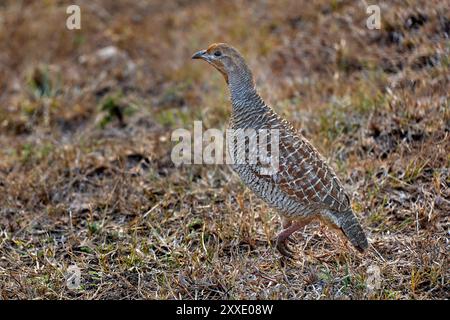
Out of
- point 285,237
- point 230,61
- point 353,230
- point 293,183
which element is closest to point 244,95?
point 230,61

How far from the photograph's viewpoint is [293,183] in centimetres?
470

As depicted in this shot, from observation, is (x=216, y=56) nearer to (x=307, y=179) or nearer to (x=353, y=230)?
(x=307, y=179)

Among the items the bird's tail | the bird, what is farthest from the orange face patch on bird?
the bird's tail

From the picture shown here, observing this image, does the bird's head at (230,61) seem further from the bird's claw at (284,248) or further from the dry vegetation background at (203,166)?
the bird's claw at (284,248)

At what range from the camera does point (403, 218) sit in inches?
213

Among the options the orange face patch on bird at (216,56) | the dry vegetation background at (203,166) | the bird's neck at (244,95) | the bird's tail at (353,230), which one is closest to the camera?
the bird's tail at (353,230)

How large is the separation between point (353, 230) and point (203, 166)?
208 cm

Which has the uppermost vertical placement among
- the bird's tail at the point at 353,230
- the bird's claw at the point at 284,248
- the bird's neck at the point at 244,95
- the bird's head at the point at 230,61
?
the bird's head at the point at 230,61

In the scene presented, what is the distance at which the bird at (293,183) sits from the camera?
467 centimetres

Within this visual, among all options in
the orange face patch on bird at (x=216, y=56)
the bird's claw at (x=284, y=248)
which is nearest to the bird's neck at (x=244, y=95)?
the orange face patch on bird at (x=216, y=56)

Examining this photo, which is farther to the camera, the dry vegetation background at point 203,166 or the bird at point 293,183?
the dry vegetation background at point 203,166

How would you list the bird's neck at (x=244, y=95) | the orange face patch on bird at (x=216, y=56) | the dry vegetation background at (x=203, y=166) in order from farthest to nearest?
the orange face patch on bird at (x=216, y=56)
the bird's neck at (x=244, y=95)
the dry vegetation background at (x=203, y=166)
